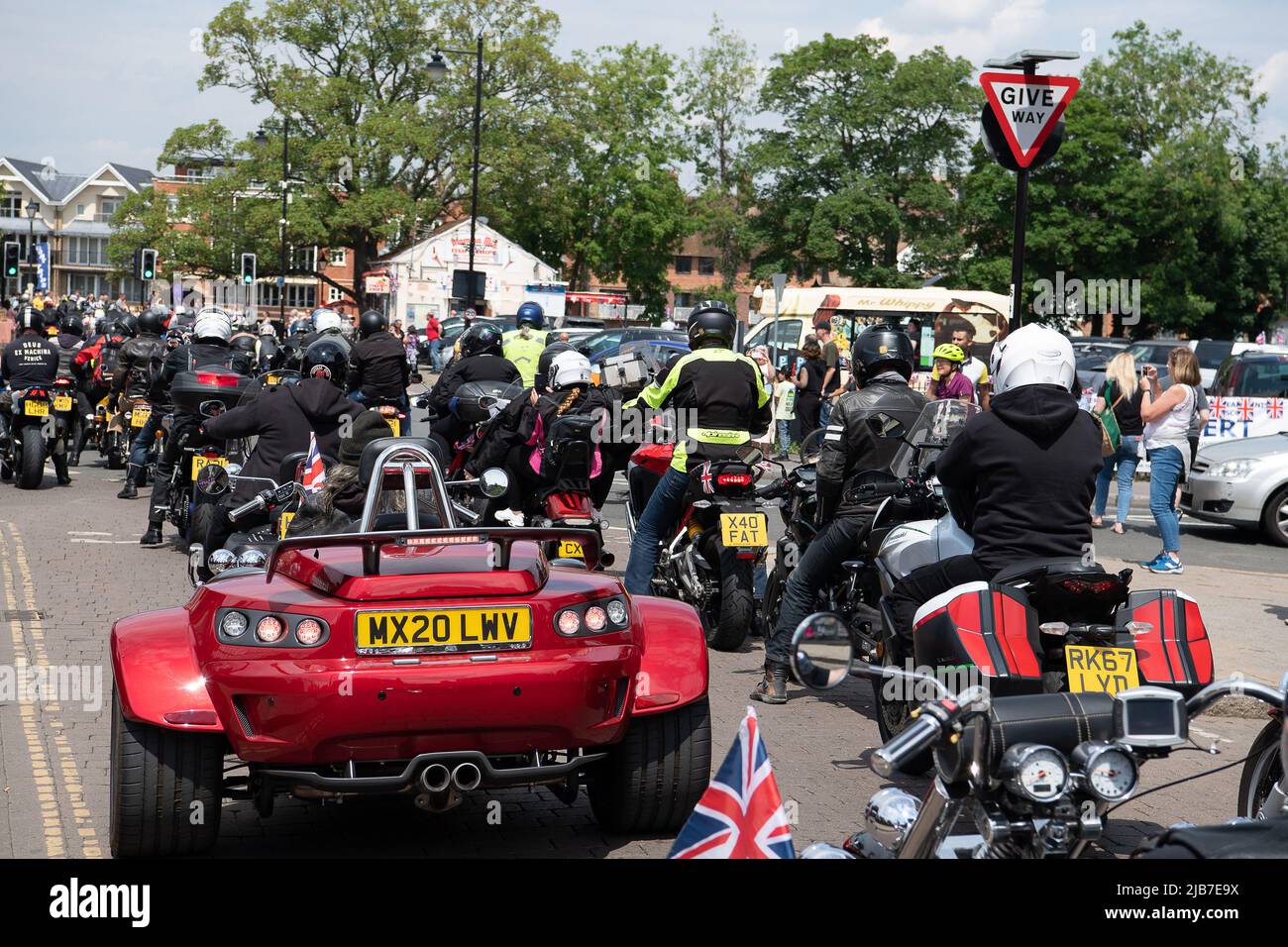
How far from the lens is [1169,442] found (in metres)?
14.1

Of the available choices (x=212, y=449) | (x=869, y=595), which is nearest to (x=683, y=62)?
(x=212, y=449)

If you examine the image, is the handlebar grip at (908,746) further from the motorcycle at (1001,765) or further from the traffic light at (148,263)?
the traffic light at (148,263)

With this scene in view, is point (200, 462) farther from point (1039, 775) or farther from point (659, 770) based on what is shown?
point (1039, 775)

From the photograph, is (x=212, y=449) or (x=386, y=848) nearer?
(x=386, y=848)

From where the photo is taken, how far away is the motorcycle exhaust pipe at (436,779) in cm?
464

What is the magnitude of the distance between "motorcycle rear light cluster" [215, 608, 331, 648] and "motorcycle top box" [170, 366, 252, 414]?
842cm

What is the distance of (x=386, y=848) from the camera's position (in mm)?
5410

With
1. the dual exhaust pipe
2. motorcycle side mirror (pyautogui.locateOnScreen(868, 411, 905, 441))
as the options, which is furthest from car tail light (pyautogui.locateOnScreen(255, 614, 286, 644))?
motorcycle side mirror (pyautogui.locateOnScreen(868, 411, 905, 441))

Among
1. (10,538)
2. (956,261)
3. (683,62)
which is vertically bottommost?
(10,538)

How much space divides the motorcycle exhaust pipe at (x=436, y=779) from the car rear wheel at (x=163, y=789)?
0.65 m

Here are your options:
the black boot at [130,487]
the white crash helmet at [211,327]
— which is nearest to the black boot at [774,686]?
the white crash helmet at [211,327]

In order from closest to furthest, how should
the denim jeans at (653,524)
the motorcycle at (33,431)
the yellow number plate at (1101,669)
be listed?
the yellow number plate at (1101,669) < the denim jeans at (653,524) < the motorcycle at (33,431)

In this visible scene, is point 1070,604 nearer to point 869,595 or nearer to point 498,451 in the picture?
point 869,595
